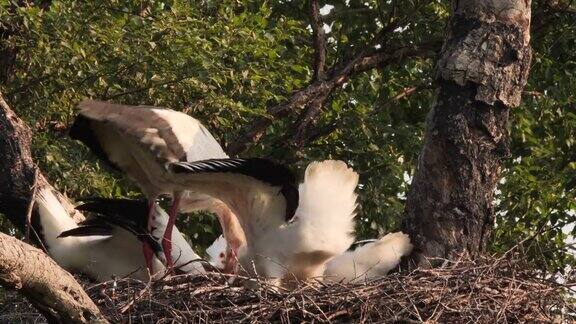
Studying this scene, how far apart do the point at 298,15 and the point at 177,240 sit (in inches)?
172

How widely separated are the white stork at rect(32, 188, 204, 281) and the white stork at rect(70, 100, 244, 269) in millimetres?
199

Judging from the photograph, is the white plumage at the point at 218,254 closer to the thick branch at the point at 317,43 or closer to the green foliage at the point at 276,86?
the green foliage at the point at 276,86

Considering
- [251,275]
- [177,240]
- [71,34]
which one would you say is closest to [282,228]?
[251,275]

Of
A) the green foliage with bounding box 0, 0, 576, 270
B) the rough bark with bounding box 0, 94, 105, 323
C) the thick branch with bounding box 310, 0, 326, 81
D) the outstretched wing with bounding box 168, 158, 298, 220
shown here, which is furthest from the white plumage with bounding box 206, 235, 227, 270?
the rough bark with bounding box 0, 94, 105, 323

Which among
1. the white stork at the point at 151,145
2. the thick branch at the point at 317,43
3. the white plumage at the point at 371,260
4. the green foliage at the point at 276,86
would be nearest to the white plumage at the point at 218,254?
the white stork at the point at 151,145

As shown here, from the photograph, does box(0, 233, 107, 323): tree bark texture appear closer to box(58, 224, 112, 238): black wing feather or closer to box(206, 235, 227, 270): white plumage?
box(58, 224, 112, 238): black wing feather

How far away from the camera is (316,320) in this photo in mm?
6746

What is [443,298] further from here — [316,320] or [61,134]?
[61,134]

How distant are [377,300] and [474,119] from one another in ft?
4.19

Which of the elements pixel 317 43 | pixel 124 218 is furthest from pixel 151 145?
pixel 317 43

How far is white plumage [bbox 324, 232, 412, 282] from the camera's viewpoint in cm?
762

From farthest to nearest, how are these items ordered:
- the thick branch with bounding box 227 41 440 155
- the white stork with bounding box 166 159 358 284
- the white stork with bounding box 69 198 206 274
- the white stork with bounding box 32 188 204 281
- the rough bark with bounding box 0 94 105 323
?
the thick branch with bounding box 227 41 440 155 → the white stork with bounding box 32 188 204 281 → the white stork with bounding box 69 198 206 274 → the white stork with bounding box 166 159 358 284 → the rough bark with bounding box 0 94 105 323

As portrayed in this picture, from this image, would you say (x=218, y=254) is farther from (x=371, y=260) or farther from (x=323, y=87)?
(x=323, y=87)

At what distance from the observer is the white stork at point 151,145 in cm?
798
